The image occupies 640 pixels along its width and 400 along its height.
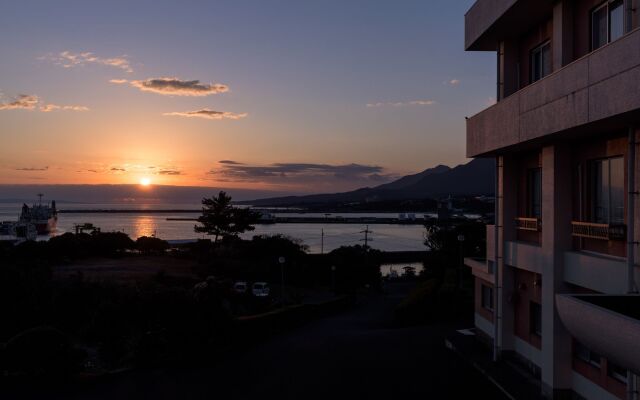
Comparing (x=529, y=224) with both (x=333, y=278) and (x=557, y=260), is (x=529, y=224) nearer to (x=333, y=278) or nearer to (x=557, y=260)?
(x=557, y=260)

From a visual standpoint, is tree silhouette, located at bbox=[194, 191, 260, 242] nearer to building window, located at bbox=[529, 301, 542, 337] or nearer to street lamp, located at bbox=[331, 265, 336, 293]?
street lamp, located at bbox=[331, 265, 336, 293]

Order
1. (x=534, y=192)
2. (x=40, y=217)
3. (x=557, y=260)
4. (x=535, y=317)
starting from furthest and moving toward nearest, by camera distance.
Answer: (x=40, y=217), (x=534, y=192), (x=535, y=317), (x=557, y=260)

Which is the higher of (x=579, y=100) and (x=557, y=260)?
(x=579, y=100)

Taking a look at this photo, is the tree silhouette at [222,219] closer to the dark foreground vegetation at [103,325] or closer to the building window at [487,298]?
the dark foreground vegetation at [103,325]

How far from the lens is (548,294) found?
959cm

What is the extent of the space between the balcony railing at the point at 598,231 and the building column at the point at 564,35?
2.29 metres

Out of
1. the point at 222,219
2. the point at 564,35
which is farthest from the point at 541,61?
the point at 222,219

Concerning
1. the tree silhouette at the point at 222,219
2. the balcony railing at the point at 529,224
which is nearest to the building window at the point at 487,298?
the balcony railing at the point at 529,224

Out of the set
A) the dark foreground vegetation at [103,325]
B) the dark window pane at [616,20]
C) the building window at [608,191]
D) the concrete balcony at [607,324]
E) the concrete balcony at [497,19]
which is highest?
the concrete balcony at [497,19]

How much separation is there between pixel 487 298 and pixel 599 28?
7321 mm

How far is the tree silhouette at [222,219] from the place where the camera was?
49.8 metres

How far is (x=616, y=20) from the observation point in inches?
319

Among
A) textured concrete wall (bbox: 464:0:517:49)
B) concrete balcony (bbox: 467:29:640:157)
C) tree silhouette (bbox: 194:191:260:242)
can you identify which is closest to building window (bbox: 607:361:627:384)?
concrete balcony (bbox: 467:29:640:157)

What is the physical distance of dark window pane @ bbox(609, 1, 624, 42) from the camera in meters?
7.98
